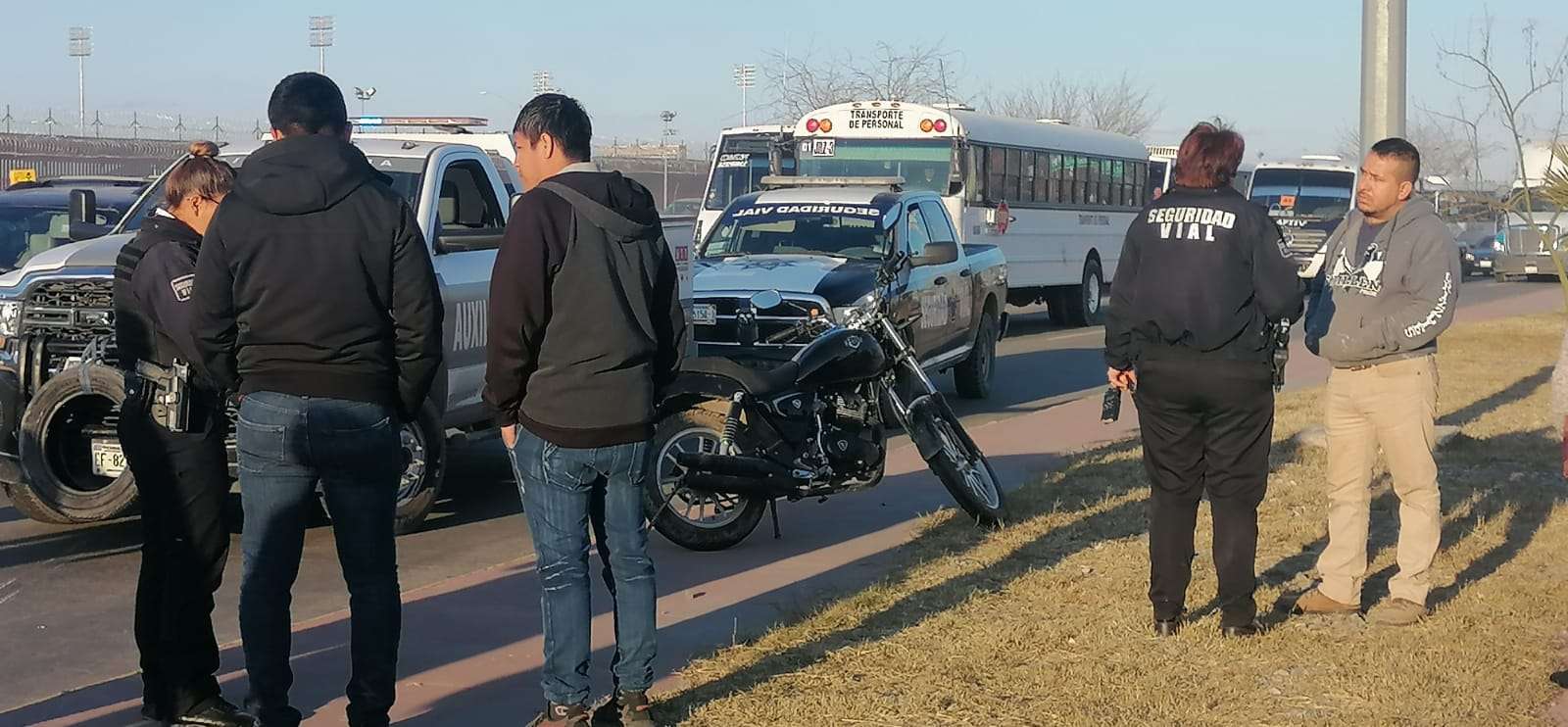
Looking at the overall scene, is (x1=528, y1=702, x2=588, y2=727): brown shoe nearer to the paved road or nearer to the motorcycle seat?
the paved road

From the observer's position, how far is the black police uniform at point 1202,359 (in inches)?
241

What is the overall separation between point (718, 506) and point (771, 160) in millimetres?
15186

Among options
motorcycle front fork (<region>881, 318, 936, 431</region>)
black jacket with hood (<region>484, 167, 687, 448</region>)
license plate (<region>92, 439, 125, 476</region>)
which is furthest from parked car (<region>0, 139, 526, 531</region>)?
black jacket with hood (<region>484, 167, 687, 448</region>)

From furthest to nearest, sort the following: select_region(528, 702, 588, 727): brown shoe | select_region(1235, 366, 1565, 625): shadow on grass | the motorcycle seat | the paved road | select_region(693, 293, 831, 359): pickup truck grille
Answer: select_region(693, 293, 831, 359): pickup truck grille, the motorcycle seat, select_region(1235, 366, 1565, 625): shadow on grass, the paved road, select_region(528, 702, 588, 727): brown shoe

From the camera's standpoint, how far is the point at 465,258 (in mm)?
9562

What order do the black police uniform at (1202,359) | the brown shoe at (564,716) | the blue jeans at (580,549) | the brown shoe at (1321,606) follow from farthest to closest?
the brown shoe at (1321,606), the black police uniform at (1202,359), the brown shoe at (564,716), the blue jeans at (580,549)

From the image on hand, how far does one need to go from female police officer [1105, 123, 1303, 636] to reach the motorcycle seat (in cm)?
206

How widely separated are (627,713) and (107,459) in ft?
13.3

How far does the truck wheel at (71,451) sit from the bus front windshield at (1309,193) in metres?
29.0

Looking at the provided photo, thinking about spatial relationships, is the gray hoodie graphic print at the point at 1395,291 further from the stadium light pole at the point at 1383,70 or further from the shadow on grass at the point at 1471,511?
the stadium light pole at the point at 1383,70

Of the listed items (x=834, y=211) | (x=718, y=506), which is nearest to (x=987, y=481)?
(x=718, y=506)

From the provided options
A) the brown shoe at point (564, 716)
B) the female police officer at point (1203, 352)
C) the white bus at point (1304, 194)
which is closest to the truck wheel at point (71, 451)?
the brown shoe at point (564, 716)

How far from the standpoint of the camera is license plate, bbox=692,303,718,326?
1251cm

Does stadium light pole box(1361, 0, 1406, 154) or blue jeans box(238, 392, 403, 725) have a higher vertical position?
stadium light pole box(1361, 0, 1406, 154)
